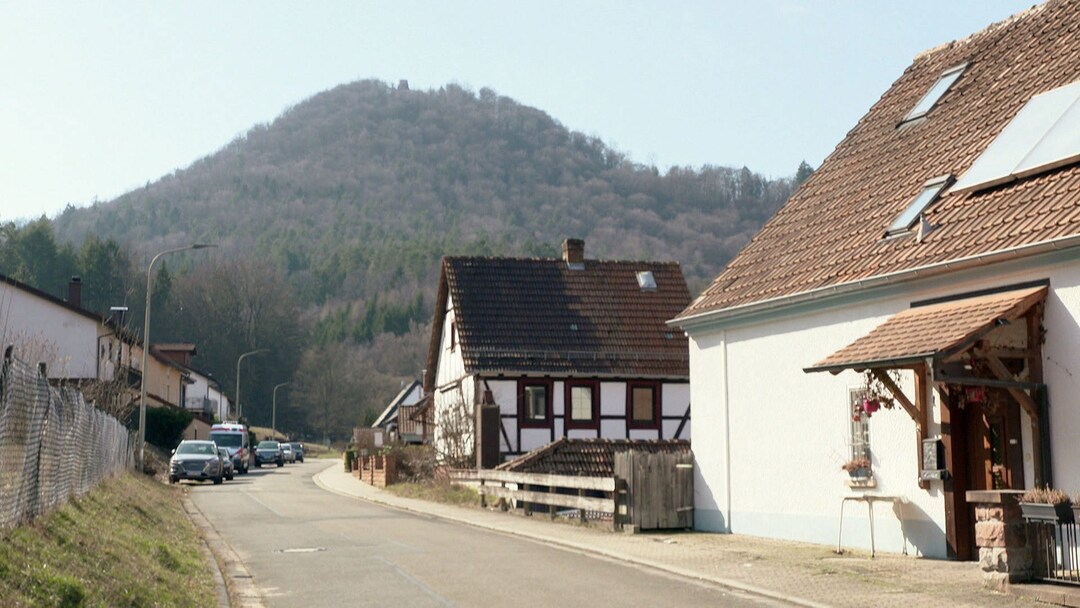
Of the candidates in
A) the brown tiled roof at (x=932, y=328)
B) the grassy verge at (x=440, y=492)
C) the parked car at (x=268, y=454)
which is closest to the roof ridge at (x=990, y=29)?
the brown tiled roof at (x=932, y=328)

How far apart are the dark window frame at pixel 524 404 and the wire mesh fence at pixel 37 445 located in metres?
19.5

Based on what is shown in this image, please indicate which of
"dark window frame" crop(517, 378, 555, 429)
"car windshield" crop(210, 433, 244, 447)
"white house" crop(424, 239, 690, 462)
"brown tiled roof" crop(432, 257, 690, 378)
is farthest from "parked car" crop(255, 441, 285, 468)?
"dark window frame" crop(517, 378, 555, 429)

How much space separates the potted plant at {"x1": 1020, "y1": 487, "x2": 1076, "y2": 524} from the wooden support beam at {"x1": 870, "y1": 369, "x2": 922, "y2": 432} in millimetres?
3938

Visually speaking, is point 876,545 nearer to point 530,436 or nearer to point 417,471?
point 530,436

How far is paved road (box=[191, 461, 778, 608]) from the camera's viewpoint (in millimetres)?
13398

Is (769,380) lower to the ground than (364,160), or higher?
lower

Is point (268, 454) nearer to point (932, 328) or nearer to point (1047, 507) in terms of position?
point (932, 328)

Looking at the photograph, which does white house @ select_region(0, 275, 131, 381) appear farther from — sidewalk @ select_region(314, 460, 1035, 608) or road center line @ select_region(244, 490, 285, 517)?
sidewalk @ select_region(314, 460, 1035, 608)

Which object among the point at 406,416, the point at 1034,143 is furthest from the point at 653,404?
the point at 406,416

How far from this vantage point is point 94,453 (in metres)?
22.8

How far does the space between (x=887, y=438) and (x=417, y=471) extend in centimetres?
2606

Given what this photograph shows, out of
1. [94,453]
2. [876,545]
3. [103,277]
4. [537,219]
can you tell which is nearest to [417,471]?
[94,453]

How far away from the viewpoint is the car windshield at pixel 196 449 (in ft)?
159

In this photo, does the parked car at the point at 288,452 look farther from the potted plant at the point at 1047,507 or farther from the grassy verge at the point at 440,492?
the potted plant at the point at 1047,507
